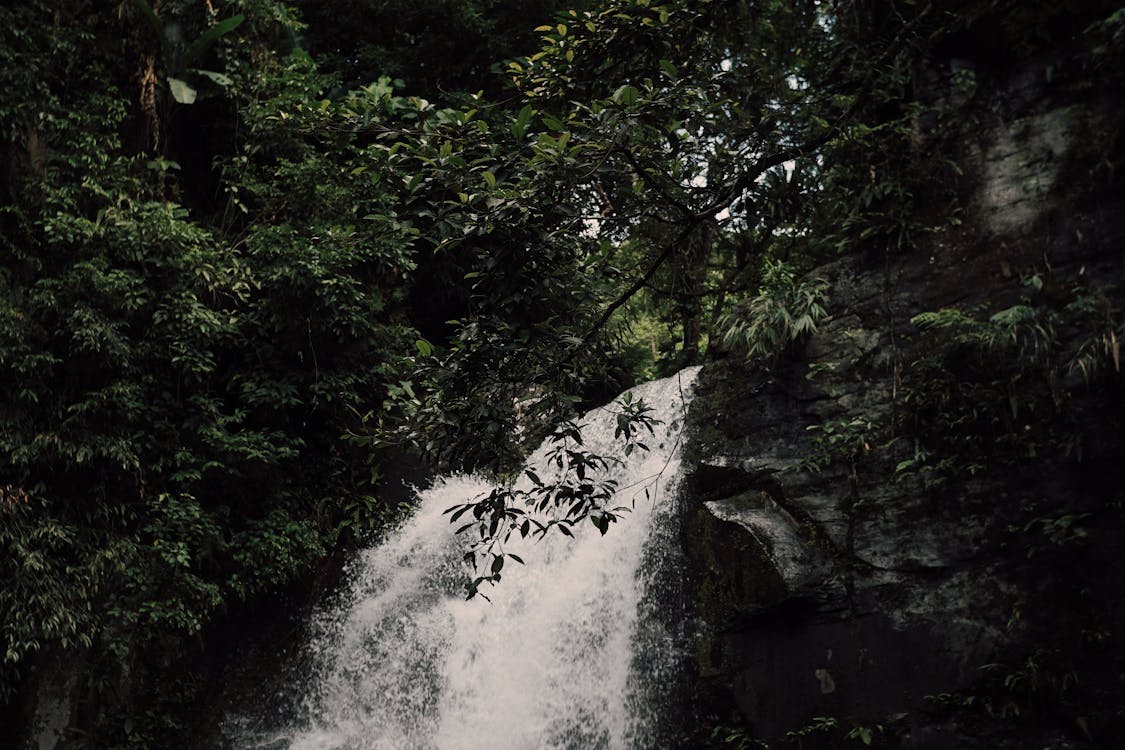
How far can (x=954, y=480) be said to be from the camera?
5.95m

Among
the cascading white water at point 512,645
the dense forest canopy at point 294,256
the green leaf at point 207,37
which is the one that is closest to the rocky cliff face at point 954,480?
the dense forest canopy at point 294,256

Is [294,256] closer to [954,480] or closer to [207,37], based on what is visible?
[207,37]

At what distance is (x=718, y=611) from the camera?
21.3 feet

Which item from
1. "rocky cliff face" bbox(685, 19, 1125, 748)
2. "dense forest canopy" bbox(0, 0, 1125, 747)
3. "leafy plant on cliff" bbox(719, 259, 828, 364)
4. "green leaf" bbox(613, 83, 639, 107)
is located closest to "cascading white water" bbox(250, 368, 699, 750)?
"rocky cliff face" bbox(685, 19, 1125, 748)

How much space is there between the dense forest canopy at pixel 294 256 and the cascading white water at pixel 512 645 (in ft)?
2.91

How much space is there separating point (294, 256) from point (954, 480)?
20.3ft

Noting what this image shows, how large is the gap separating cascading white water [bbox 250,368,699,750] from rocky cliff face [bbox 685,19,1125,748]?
21.6 inches

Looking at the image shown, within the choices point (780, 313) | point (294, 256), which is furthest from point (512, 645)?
point (294, 256)

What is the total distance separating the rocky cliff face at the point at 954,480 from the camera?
5.37 meters

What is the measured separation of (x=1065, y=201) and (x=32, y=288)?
8406mm

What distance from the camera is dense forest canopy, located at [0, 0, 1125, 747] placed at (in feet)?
13.4

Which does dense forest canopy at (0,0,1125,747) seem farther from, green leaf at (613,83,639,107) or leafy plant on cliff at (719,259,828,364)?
green leaf at (613,83,639,107)

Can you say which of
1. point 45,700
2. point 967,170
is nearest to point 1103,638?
point 967,170

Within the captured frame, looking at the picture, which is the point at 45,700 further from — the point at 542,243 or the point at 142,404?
the point at 542,243
